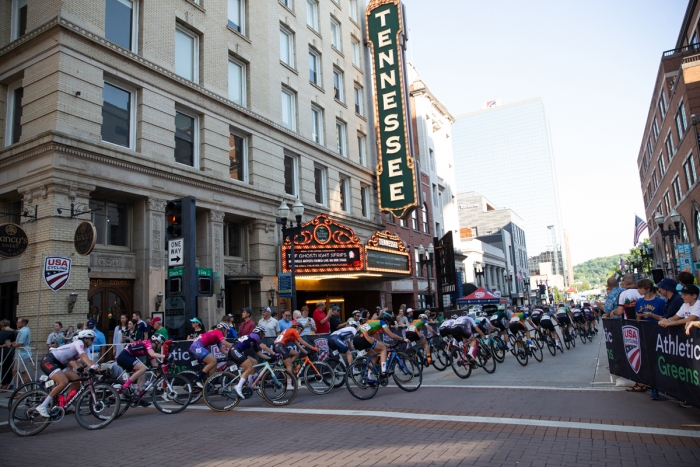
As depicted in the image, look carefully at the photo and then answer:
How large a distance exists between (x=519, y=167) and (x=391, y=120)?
167094 millimetres

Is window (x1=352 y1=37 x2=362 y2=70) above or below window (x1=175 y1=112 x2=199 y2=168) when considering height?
above

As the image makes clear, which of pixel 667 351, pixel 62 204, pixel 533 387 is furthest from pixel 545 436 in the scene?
pixel 62 204

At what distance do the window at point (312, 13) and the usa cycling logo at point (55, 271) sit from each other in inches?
894

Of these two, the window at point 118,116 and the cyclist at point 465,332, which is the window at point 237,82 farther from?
the cyclist at point 465,332

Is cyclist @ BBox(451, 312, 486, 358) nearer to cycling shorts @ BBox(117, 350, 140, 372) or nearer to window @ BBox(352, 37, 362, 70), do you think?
cycling shorts @ BBox(117, 350, 140, 372)

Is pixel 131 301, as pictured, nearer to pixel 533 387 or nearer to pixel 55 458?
pixel 55 458

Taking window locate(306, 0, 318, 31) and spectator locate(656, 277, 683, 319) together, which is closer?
spectator locate(656, 277, 683, 319)

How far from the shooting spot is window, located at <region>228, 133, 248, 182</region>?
2247 centimetres

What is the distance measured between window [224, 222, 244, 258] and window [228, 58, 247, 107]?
575 cm

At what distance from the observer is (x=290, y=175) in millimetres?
26172

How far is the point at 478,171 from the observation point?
194875mm

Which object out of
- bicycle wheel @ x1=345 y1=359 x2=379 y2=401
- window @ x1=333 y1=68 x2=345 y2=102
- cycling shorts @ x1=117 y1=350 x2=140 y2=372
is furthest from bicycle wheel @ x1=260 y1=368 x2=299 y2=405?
window @ x1=333 y1=68 x2=345 y2=102

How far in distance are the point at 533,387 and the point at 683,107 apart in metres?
34.4

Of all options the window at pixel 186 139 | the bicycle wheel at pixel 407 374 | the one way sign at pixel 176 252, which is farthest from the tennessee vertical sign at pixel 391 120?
Answer: the bicycle wheel at pixel 407 374
